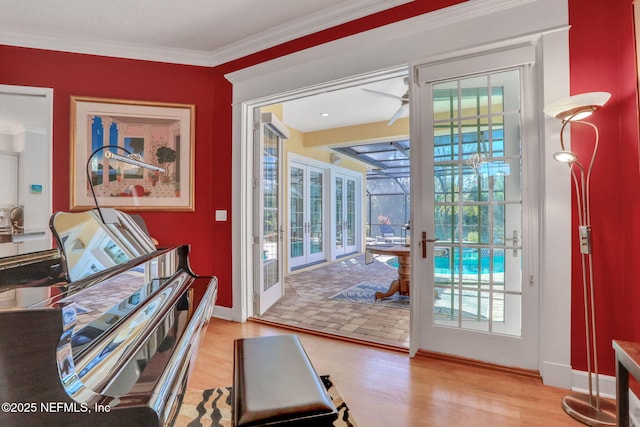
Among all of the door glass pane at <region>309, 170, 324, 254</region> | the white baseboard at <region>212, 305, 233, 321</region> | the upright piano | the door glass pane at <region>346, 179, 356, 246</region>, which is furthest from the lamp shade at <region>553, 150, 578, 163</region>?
the door glass pane at <region>346, 179, 356, 246</region>

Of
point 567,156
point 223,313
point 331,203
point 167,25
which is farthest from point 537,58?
point 331,203

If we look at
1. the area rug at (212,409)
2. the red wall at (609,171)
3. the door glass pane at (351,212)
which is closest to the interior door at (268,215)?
the area rug at (212,409)

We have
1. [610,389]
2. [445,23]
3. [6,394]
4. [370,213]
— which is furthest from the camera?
[370,213]

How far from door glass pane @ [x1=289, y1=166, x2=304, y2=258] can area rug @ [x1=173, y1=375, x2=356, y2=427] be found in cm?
444

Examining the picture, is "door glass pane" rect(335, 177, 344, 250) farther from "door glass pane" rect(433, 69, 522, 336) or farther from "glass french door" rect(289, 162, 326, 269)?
"door glass pane" rect(433, 69, 522, 336)

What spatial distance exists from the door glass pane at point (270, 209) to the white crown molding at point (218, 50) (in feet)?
2.92

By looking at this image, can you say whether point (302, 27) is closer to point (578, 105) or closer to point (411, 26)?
point (411, 26)

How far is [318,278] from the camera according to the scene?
222 inches

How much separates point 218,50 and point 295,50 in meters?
0.94

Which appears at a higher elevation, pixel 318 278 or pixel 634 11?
pixel 634 11

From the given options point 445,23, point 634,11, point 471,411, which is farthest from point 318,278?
point 634,11

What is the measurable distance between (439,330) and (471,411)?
673 mm

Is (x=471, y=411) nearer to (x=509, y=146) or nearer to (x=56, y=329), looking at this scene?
(x=509, y=146)

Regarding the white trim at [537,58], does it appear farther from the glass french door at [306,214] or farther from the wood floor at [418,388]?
the glass french door at [306,214]
